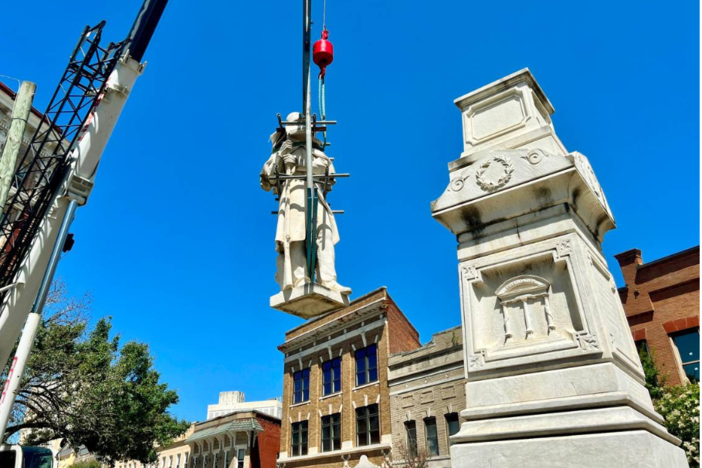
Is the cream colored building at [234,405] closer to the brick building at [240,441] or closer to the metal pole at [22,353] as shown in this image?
the brick building at [240,441]

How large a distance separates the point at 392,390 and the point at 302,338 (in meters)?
8.71

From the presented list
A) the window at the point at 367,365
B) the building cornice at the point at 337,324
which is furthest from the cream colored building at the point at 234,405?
the window at the point at 367,365

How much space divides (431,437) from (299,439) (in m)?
10.2

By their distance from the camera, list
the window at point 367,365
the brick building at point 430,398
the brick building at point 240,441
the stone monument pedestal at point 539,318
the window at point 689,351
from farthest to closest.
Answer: the brick building at point 240,441
the window at point 367,365
the brick building at point 430,398
the window at point 689,351
the stone monument pedestal at point 539,318

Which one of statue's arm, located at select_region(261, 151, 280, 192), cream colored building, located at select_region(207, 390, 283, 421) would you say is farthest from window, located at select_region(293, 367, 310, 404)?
cream colored building, located at select_region(207, 390, 283, 421)

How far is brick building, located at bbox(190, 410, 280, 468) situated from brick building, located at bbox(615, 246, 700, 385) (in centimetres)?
2916

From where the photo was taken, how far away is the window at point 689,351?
18828 mm

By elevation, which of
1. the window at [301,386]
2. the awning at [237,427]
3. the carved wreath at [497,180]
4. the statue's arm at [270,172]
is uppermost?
the window at [301,386]

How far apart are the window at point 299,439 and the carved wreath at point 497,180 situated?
97.7 ft

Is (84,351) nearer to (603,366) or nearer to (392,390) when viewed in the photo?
(392,390)

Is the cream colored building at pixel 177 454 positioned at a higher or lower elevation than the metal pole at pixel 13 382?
higher

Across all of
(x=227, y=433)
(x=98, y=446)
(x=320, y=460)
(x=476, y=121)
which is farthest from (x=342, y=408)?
(x=476, y=121)

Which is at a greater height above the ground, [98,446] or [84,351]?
[84,351]

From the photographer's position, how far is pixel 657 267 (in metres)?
21.1
